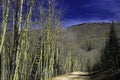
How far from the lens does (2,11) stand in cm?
1469

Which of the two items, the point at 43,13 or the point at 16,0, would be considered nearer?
the point at 16,0

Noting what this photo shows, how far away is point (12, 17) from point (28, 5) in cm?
124

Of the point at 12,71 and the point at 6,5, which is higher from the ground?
the point at 6,5

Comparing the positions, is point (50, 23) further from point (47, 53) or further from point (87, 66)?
point (87, 66)

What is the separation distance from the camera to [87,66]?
146m

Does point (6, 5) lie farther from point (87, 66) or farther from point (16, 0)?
point (87, 66)

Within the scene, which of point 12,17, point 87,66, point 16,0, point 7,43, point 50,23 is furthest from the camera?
point 87,66

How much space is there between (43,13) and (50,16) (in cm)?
155

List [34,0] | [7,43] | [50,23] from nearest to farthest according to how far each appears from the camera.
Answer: [34,0]
[7,43]
[50,23]

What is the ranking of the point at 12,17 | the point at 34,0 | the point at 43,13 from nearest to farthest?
1. the point at 12,17
2. the point at 34,0
3. the point at 43,13

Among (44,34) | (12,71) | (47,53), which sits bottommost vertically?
(12,71)

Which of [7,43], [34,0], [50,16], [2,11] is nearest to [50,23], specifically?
[50,16]

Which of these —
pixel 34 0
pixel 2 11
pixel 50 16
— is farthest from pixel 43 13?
pixel 2 11

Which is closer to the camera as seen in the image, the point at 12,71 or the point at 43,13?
the point at 12,71
